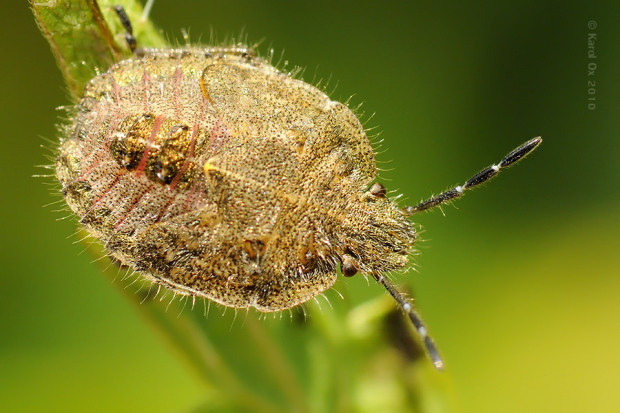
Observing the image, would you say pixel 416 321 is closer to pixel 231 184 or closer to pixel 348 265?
pixel 348 265

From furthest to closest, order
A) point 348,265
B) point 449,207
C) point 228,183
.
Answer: point 449,207 < point 348,265 < point 228,183

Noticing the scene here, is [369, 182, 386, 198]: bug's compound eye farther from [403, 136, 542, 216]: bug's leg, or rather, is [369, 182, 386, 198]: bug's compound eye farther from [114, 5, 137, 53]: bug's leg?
[114, 5, 137, 53]: bug's leg

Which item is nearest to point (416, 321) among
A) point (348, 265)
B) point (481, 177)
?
point (348, 265)

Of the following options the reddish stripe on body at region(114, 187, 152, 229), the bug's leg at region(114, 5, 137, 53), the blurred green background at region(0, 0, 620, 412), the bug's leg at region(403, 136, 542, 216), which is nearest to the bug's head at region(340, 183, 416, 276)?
the bug's leg at region(403, 136, 542, 216)

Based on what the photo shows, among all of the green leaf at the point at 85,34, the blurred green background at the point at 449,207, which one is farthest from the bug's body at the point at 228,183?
the blurred green background at the point at 449,207

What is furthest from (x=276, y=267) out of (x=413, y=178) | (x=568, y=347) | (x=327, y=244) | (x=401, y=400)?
(x=568, y=347)

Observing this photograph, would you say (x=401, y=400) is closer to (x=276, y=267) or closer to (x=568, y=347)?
(x=276, y=267)
